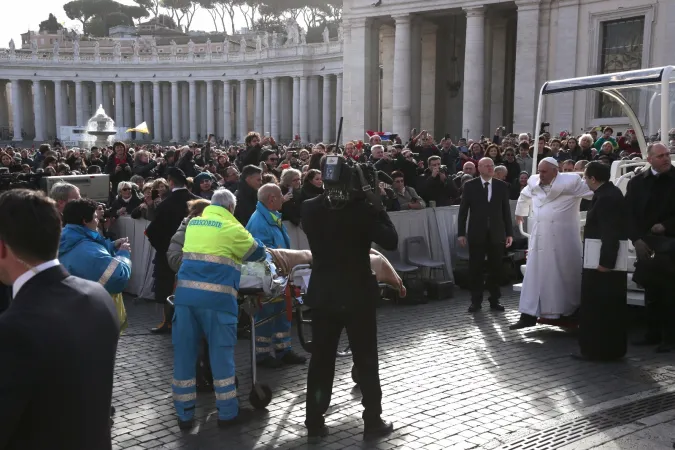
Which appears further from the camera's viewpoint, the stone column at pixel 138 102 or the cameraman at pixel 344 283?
the stone column at pixel 138 102

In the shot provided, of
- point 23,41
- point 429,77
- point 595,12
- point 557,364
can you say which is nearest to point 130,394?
point 557,364

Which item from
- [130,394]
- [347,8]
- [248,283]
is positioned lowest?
[130,394]

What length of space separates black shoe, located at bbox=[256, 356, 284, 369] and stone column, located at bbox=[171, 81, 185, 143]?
71.1 m

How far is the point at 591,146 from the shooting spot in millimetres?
15008

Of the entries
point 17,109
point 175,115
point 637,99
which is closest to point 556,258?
point 637,99

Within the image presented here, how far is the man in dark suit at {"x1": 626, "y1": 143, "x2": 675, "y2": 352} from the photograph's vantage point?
7984 millimetres

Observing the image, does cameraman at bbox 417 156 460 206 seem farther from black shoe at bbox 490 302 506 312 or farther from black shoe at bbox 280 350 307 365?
black shoe at bbox 280 350 307 365

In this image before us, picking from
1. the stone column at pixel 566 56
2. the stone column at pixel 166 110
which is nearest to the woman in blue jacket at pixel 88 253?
the stone column at pixel 566 56

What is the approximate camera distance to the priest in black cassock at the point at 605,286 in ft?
24.3

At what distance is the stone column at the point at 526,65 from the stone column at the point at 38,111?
6544cm

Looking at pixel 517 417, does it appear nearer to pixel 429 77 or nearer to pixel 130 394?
pixel 130 394

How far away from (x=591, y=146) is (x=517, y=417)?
1041cm

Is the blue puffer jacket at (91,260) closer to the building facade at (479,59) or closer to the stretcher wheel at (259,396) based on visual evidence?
the stretcher wheel at (259,396)

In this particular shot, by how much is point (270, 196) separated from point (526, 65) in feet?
77.4
